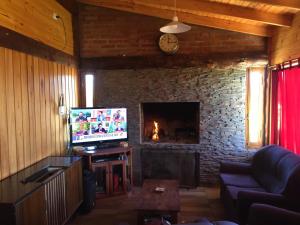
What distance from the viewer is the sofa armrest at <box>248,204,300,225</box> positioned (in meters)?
2.22

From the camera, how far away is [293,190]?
260 cm

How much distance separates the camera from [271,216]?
2.30m

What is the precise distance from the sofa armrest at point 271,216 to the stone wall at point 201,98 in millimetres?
2236

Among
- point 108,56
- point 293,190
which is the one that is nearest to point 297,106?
point 293,190

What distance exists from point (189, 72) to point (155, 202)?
2.49 m

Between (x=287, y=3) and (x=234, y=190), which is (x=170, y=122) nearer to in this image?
(x=234, y=190)

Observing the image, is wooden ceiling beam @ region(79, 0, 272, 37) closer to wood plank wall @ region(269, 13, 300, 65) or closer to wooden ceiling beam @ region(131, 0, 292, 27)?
wood plank wall @ region(269, 13, 300, 65)

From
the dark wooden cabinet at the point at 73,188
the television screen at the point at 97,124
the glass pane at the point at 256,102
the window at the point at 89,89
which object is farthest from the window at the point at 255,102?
the dark wooden cabinet at the point at 73,188

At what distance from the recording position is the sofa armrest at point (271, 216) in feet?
7.28

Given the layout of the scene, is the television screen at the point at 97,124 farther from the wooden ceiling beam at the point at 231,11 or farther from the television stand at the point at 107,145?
the wooden ceiling beam at the point at 231,11

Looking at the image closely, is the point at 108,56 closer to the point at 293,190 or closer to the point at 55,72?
the point at 55,72

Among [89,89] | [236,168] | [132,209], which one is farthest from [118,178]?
[236,168]

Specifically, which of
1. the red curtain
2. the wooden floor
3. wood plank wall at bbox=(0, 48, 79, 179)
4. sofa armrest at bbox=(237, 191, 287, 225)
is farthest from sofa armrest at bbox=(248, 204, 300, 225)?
wood plank wall at bbox=(0, 48, 79, 179)

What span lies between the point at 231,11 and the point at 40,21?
263cm
